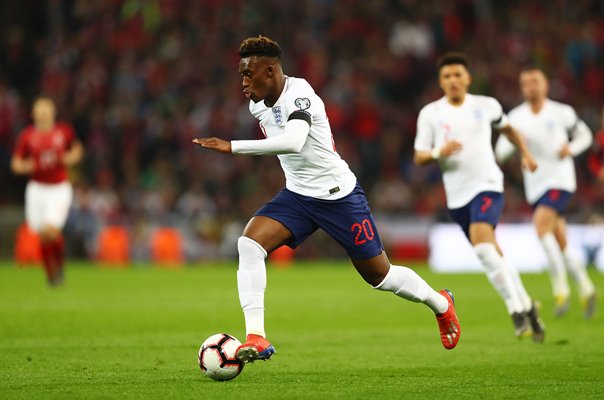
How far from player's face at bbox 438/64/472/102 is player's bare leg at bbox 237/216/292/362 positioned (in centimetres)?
308

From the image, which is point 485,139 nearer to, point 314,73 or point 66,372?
point 66,372

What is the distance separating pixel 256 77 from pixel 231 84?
702 inches

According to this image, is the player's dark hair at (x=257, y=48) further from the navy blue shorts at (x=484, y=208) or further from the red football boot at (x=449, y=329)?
the navy blue shorts at (x=484, y=208)

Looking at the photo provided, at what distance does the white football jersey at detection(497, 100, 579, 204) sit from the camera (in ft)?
40.5

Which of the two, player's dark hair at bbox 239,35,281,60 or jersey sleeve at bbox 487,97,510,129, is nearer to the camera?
player's dark hair at bbox 239,35,281,60

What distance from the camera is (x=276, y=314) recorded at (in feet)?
40.1

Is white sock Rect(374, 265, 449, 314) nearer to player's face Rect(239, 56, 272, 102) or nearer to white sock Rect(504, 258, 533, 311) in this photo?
player's face Rect(239, 56, 272, 102)

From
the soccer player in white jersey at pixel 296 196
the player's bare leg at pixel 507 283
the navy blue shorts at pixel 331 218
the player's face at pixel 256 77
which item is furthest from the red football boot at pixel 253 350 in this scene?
the player's bare leg at pixel 507 283

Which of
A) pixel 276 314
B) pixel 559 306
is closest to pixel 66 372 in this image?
pixel 276 314

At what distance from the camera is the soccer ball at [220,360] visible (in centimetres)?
702

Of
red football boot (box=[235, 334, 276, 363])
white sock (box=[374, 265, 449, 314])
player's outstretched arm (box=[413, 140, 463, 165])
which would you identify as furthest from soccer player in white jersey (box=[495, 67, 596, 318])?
red football boot (box=[235, 334, 276, 363])

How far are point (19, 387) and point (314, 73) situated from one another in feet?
60.8

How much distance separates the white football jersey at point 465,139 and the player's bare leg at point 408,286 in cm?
189

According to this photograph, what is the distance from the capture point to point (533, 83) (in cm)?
1215
